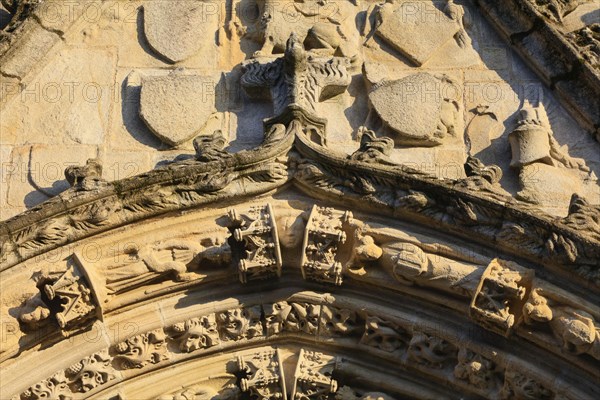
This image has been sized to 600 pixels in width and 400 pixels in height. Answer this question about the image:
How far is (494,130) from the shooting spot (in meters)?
12.5

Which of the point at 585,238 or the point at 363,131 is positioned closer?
the point at 585,238

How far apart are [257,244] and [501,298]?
1.76 meters

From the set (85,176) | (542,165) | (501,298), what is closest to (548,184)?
(542,165)

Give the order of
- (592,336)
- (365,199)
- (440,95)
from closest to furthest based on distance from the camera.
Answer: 1. (592,336)
2. (365,199)
3. (440,95)

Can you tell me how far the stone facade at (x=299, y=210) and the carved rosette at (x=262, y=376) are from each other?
0.6 inches

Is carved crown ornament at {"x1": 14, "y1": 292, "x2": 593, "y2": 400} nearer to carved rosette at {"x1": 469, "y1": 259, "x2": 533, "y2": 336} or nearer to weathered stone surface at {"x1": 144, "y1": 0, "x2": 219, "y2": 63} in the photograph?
carved rosette at {"x1": 469, "y1": 259, "x2": 533, "y2": 336}

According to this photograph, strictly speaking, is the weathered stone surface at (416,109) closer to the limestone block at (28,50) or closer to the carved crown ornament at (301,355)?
the carved crown ornament at (301,355)

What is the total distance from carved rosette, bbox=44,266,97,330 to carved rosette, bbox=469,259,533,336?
104 inches

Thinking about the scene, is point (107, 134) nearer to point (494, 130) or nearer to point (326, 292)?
point (326, 292)

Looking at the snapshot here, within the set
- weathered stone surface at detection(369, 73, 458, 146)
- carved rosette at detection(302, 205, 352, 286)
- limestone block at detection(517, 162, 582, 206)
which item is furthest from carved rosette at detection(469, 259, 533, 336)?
weathered stone surface at detection(369, 73, 458, 146)

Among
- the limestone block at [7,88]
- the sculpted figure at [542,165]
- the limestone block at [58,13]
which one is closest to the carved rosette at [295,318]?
the sculpted figure at [542,165]

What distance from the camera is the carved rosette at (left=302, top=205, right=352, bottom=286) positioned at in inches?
464

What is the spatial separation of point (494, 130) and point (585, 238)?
1572 mm

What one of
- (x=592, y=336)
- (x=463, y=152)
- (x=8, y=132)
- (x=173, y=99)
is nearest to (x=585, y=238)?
(x=592, y=336)
